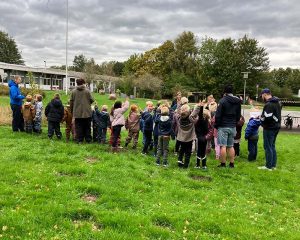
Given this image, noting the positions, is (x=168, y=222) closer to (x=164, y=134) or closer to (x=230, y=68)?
(x=164, y=134)

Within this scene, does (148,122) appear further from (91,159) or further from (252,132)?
(252,132)

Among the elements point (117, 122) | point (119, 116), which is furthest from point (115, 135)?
point (119, 116)

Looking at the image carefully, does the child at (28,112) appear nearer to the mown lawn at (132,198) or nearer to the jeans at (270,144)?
the mown lawn at (132,198)

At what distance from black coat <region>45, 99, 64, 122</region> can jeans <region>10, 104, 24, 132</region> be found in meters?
1.49

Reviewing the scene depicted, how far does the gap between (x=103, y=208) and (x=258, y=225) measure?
2669 millimetres

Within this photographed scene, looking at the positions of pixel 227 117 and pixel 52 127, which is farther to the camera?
pixel 52 127

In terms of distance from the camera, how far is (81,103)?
10.9 meters

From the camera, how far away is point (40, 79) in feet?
215

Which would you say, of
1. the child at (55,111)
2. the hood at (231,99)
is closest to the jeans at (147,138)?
the hood at (231,99)

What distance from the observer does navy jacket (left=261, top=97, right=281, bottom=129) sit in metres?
9.81

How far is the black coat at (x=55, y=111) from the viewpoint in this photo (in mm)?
11547

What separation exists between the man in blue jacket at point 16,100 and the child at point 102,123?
305cm

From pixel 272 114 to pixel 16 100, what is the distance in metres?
8.40

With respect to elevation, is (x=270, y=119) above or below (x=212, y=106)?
below
